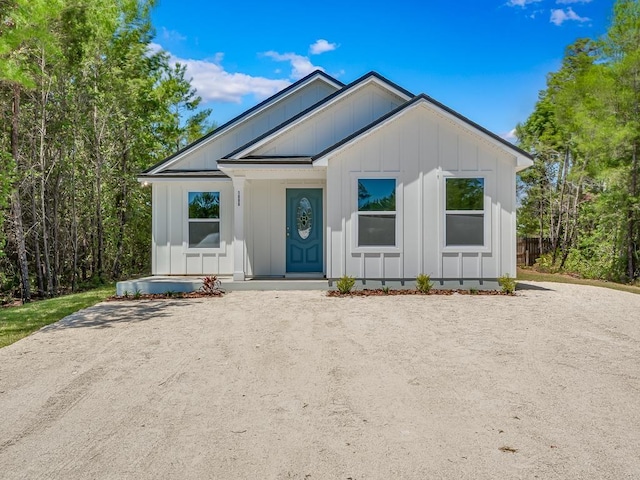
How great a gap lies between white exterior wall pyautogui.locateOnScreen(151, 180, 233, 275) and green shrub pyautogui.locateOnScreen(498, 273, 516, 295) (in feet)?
23.5

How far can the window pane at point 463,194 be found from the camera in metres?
10.5

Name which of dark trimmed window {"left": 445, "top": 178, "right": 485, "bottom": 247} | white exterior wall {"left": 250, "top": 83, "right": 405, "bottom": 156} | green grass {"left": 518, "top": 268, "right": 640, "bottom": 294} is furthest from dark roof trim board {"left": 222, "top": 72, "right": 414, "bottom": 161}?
green grass {"left": 518, "top": 268, "right": 640, "bottom": 294}

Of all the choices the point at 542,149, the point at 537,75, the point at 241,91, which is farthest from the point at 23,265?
the point at 241,91

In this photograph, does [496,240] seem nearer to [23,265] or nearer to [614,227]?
[614,227]

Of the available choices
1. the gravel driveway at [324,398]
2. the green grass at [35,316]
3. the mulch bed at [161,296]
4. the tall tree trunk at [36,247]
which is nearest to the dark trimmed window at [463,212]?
the gravel driveway at [324,398]

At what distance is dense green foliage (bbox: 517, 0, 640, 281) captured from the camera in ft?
48.1

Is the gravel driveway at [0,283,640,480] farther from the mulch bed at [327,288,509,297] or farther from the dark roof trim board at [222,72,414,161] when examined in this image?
the dark roof trim board at [222,72,414,161]

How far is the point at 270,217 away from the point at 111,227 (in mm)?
7046

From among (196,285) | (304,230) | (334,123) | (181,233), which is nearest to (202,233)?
(181,233)

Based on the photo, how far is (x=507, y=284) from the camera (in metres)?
10.3

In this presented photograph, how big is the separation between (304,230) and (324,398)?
8322 millimetres

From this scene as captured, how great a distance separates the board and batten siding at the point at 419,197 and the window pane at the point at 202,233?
12.2 feet

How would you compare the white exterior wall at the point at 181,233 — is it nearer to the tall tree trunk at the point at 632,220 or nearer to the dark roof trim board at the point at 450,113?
the dark roof trim board at the point at 450,113

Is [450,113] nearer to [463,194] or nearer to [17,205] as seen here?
[463,194]
